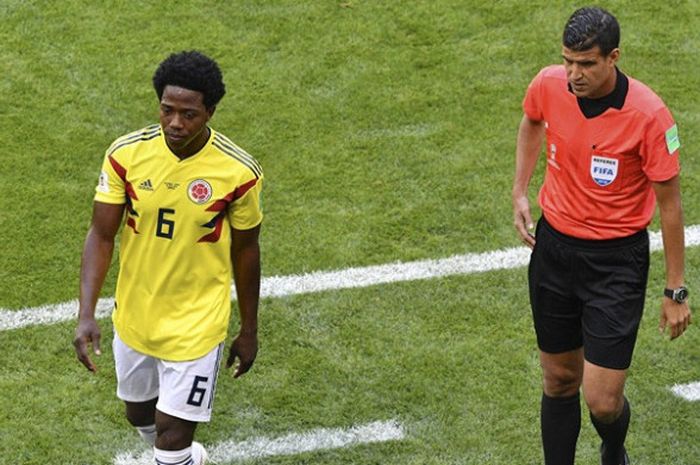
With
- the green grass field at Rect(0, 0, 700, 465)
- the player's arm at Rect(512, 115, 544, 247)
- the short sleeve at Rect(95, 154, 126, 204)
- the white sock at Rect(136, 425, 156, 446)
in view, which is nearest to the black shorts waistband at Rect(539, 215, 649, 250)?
the player's arm at Rect(512, 115, 544, 247)

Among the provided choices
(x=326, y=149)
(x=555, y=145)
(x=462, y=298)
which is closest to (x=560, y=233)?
(x=555, y=145)

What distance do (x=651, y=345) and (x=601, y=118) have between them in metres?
2.41

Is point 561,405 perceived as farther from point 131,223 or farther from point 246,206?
point 131,223

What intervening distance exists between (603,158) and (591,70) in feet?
1.34

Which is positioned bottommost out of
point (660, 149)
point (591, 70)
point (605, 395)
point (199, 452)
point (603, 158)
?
point (199, 452)

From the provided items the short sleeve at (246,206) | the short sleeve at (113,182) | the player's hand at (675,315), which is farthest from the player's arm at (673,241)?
the short sleeve at (113,182)

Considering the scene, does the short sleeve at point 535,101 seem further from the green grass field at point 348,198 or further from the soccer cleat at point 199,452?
the soccer cleat at point 199,452

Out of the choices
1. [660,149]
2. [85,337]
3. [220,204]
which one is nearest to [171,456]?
[85,337]

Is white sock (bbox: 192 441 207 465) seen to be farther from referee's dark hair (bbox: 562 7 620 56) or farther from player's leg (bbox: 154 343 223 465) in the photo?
referee's dark hair (bbox: 562 7 620 56)

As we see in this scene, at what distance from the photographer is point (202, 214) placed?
6.08 m

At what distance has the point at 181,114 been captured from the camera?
19.6 feet

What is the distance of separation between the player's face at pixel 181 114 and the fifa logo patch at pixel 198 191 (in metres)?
0.18

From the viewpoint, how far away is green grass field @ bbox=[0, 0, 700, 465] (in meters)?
7.60

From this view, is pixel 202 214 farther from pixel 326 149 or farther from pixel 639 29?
pixel 639 29
